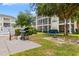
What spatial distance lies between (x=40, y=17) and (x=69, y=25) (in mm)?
427

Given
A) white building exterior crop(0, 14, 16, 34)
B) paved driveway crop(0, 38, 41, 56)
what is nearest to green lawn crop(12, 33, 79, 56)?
paved driveway crop(0, 38, 41, 56)

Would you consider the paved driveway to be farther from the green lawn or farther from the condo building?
the condo building

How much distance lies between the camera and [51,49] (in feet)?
10.5

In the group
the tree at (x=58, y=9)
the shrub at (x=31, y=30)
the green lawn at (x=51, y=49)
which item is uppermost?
the tree at (x=58, y=9)

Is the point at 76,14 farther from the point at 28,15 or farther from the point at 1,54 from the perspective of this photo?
the point at 1,54

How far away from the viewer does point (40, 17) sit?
3.30 m

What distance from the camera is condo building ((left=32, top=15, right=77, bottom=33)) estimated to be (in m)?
3.27

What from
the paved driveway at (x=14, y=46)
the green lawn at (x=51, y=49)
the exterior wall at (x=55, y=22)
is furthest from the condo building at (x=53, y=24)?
the paved driveway at (x=14, y=46)

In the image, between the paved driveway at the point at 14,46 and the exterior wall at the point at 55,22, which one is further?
the exterior wall at the point at 55,22

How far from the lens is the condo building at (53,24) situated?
327cm

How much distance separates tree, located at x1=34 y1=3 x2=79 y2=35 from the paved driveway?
1.46 feet

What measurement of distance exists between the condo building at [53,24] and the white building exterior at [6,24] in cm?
31

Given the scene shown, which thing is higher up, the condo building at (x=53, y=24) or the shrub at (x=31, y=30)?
the condo building at (x=53, y=24)

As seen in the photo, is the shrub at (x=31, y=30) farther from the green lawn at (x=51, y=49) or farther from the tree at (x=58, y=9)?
the tree at (x=58, y=9)
